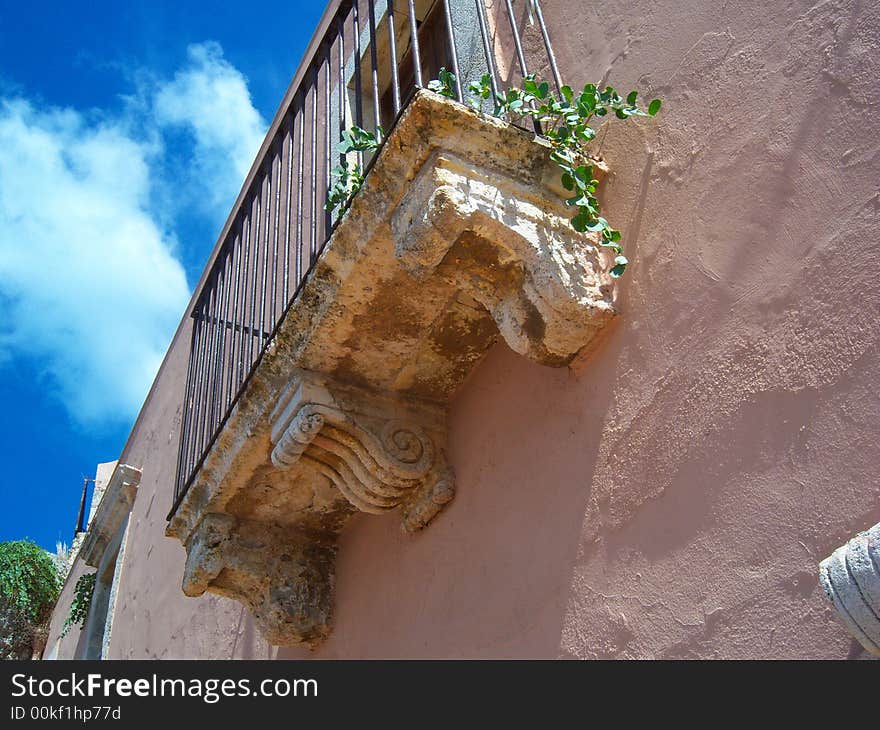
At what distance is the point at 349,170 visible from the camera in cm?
356

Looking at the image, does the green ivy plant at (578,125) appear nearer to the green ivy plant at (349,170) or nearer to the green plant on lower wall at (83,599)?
the green ivy plant at (349,170)

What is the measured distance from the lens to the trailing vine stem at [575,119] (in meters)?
2.66

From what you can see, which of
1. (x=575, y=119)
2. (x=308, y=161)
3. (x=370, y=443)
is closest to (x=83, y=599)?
(x=308, y=161)

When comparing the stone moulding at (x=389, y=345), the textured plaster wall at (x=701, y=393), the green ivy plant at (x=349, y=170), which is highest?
the green ivy plant at (x=349, y=170)

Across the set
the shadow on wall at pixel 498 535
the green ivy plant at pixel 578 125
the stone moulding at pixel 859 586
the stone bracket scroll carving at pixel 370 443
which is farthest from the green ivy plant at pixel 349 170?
the stone moulding at pixel 859 586

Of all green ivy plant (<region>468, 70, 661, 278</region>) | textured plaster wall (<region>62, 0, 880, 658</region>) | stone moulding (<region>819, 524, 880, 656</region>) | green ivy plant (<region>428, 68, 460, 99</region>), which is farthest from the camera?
green ivy plant (<region>428, 68, 460, 99</region>)

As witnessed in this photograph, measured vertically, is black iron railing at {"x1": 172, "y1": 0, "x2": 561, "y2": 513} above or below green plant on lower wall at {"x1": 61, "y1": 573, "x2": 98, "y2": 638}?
below

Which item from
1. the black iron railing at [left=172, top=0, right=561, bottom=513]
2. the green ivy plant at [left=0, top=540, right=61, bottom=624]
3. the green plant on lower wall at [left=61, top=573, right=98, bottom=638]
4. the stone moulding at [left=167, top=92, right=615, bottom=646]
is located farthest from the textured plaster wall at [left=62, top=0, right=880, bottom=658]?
the green ivy plant at [left=0, top=540, right=61, bottom=624]

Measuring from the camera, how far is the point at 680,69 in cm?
273

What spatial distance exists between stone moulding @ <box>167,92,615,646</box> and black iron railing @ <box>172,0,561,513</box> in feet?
0.59

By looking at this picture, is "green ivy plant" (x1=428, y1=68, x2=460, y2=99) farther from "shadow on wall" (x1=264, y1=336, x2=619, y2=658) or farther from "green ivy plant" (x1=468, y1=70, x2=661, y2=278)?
"shadow on wall" (x1=264, y1=336, x2=619, y2=658)

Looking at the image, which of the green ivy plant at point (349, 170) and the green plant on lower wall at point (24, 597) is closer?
the green ivy plant at point (349, 170)

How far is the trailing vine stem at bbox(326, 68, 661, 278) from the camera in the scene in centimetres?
266

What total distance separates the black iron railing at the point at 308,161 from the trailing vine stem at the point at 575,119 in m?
0.17
